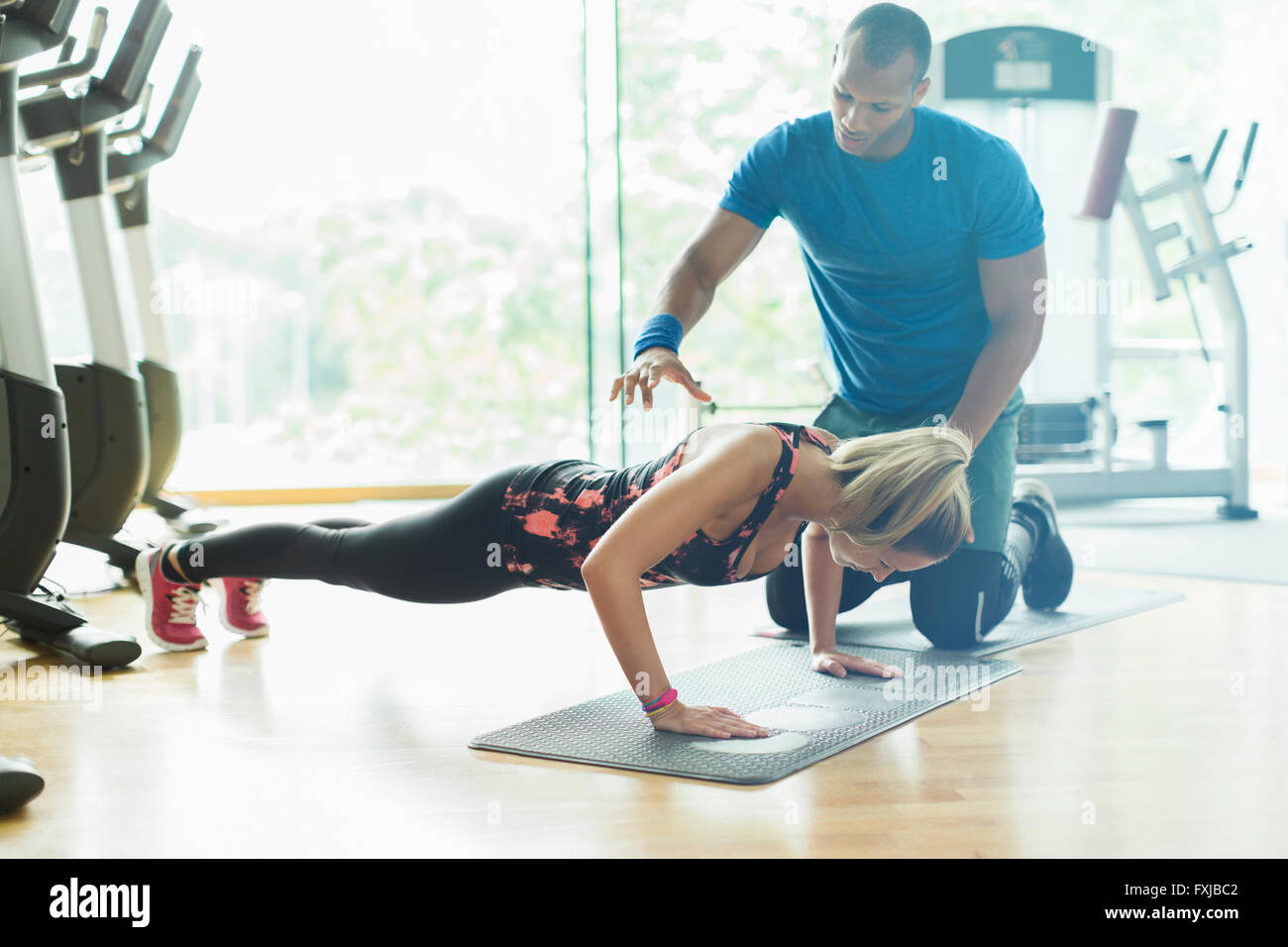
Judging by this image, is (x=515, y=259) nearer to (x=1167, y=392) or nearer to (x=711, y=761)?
(x=1167, y=392)

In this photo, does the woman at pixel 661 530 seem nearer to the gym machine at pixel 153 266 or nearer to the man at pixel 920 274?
the man at pixel 920 274

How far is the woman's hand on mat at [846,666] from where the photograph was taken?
6.22ft

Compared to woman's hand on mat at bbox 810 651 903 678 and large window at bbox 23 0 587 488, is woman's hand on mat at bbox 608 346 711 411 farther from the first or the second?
large window at bbox 23 0 587 488

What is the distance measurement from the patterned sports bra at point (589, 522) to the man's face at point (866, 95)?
0.57 metres

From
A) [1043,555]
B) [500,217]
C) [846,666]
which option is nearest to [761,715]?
[846,666]

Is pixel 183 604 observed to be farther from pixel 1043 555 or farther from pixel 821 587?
pixel 1043 555

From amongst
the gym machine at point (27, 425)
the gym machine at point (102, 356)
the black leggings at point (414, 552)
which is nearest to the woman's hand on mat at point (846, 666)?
the black leggings at point (414, 552)

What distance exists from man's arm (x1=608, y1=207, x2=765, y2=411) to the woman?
22 cm

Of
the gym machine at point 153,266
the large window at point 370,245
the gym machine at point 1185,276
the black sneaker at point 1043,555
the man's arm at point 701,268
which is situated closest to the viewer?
the man's arm at point 701,268

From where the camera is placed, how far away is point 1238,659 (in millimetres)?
2072

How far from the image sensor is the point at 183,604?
83.0 inches

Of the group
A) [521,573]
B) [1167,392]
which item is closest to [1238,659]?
[521,573]

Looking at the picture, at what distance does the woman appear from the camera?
4.69 feet

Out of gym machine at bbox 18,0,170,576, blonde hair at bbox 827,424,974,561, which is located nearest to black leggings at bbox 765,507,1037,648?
blonde hair at bbox 827,424,974,561
